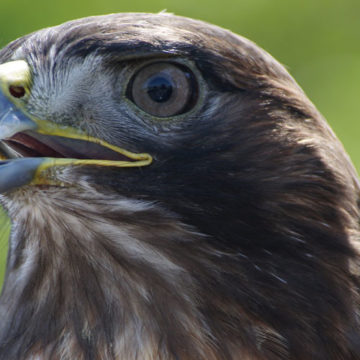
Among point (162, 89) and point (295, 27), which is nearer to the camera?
point (162, 89)

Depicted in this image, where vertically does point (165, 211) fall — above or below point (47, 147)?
below

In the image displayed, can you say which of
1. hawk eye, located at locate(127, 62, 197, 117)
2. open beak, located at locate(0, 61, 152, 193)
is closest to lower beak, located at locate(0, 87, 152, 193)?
open beak, located at locate(0, 61, 152, 193)

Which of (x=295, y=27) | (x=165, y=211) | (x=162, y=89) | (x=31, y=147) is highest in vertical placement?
(x=162, y=89)

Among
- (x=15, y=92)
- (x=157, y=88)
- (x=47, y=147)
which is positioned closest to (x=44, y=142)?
(x=47, y=147)

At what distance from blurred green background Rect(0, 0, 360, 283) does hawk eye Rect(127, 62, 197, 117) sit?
9.78 ft

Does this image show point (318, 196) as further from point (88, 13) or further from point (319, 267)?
point (88, 13)

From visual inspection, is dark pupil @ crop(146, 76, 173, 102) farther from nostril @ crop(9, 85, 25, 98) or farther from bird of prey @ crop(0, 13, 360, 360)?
nostril @ crop(9, 85, 25, 98)

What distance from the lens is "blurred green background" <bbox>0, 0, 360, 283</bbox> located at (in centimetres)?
629

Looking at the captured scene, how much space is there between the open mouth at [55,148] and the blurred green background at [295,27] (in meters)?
3.05

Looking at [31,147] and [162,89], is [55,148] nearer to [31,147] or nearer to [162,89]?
[31,147]

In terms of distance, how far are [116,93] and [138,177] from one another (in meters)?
0.23

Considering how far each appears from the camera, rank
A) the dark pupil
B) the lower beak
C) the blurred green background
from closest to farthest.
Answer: the lower beak < the dark pupil < the blurred green background

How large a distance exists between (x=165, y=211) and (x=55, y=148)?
0.32m

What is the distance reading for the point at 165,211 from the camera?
3.02 meters
